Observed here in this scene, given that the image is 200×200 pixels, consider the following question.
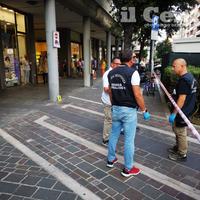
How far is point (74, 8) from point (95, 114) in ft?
20.0

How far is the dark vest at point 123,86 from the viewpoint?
11.4 feet

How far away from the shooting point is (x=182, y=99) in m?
4.01

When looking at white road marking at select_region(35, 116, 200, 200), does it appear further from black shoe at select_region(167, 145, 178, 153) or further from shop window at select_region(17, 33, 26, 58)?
shop window at select_region(17, 33, 26, 58)

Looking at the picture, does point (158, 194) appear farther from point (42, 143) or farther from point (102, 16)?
point (102, 16)

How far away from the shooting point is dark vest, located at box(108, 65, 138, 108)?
3475mm

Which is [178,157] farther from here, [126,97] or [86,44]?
[86,44]

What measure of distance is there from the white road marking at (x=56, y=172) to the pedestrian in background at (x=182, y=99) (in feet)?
5.97

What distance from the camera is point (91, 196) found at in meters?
3.26

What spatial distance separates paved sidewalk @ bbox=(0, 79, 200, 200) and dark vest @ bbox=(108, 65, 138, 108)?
1187mm

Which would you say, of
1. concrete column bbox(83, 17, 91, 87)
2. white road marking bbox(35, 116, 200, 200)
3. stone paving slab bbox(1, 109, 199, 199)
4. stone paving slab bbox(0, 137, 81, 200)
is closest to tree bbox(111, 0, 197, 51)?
concrete column bbox(83, 17, 91, 87)

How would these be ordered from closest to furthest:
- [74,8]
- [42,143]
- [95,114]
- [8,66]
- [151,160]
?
[151,160], [42,143], [95,114], [74,8], [8,66]

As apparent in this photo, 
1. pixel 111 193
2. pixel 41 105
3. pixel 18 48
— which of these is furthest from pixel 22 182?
pixel 18 48

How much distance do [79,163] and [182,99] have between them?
206 cm

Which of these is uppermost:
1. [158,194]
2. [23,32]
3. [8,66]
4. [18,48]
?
[23,32]
